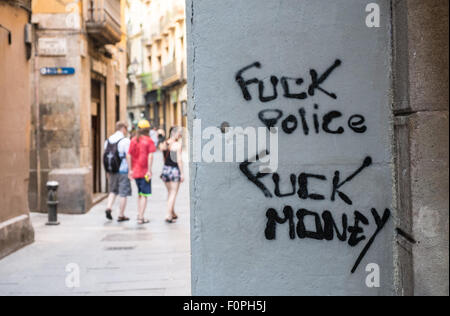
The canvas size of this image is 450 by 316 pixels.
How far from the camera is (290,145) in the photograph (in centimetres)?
353

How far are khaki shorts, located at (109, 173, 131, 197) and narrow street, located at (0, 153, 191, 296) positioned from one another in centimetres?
59

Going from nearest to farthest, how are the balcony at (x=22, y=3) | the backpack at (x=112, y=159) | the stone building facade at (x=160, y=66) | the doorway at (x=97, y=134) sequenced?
the balcony at (x=22, y=3), the backpack at (x=112, y=159), the doorway at (x=97, y=134), the stone building facade at (x=160, y=66)

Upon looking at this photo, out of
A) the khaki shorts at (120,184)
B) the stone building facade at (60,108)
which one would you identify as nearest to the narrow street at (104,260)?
the khaki shorts at (120,184)

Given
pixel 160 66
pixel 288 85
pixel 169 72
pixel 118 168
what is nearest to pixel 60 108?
pixel 118 168

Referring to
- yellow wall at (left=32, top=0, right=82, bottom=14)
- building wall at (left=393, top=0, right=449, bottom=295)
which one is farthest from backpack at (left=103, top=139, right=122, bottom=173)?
building wall at (left=393, top=0, right=449, bottom=295)

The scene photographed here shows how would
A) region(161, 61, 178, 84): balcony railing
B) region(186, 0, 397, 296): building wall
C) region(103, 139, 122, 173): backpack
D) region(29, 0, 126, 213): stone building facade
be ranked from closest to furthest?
region(186, 0, 397, 296): building wall → region(103, 139, 122, 173): backpack → region(29, 0, 126, 213): stone building facade → region(161, 61, 178, 84): balcony railing

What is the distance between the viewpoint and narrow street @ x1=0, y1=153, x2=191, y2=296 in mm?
6262

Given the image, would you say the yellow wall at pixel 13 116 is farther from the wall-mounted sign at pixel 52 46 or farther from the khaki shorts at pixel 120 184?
the wall-mounted sign at pixel 52 46

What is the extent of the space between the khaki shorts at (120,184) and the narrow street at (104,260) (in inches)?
23.1

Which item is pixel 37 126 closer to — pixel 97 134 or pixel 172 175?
pixel 97 134

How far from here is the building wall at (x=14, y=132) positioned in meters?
8.27

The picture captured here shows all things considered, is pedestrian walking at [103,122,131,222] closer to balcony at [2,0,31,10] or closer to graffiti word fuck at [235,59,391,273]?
balcony at [2,0,31,10]

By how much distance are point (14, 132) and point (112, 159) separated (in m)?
2.68
